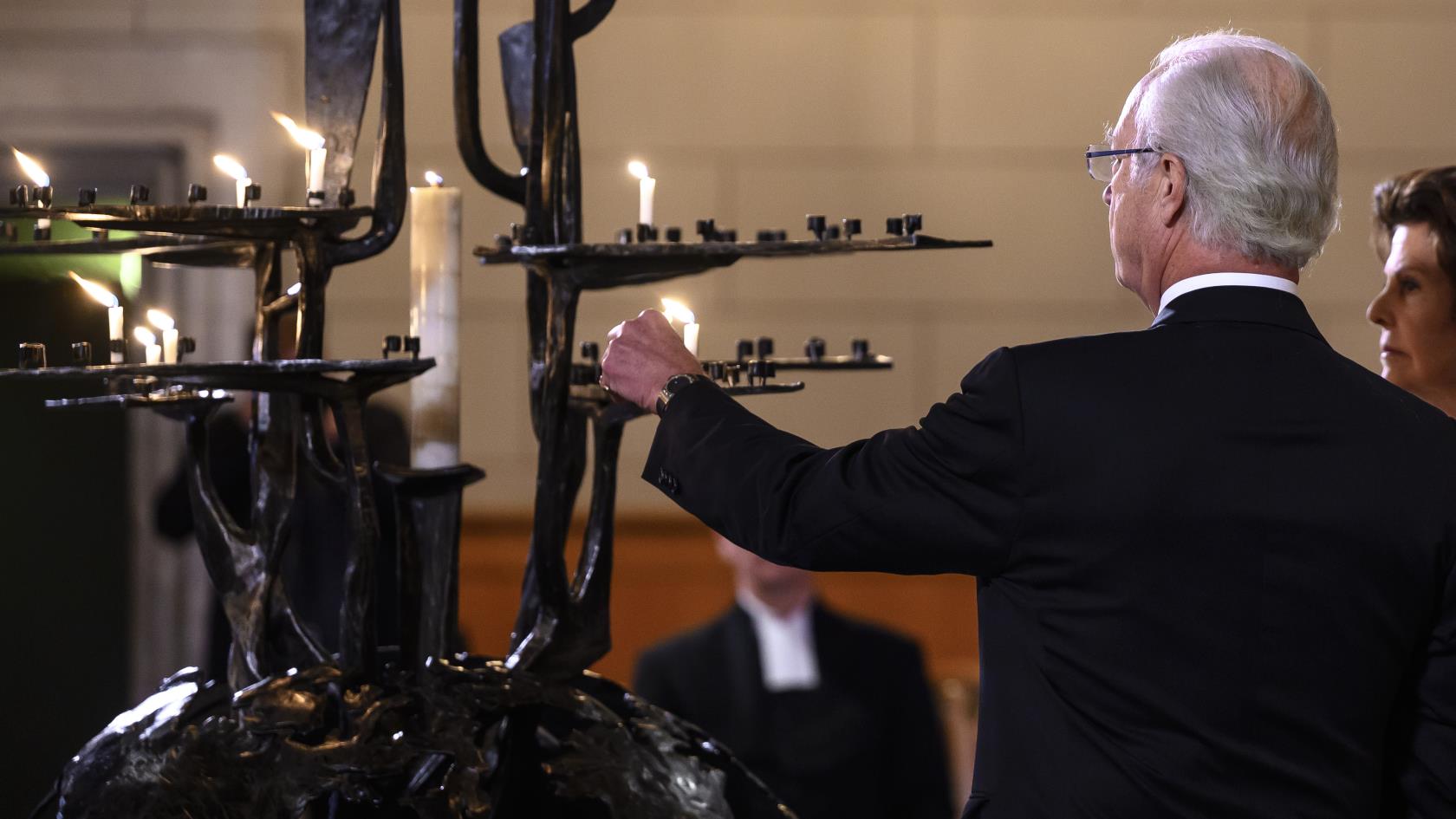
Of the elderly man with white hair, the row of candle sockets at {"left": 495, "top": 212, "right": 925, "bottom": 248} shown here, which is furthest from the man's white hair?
the row of candle sockets at {"left": 495, "top": 212, "right": 925, "bottom": 248}

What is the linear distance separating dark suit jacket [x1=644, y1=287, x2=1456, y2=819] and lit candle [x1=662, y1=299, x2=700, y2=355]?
147mm

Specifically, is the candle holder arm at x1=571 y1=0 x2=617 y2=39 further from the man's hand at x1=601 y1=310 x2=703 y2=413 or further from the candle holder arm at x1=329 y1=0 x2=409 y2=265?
the man's hand at x1=601 y1=310 x2=703 y2=413

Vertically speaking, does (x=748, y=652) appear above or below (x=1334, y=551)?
below

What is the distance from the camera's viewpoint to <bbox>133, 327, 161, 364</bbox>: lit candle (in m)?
1.08

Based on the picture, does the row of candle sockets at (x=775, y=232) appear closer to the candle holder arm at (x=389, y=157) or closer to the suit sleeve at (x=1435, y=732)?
the candle holder arm at (x=389, y=157)

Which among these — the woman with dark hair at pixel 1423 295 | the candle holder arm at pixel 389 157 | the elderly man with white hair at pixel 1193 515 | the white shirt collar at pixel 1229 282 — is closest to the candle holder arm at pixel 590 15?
the candle holder arm at pixel 389 157

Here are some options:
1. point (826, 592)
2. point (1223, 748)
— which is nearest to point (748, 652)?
point (826, 592)

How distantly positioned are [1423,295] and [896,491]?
0.87 meters

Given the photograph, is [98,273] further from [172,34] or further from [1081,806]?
[1081,806]

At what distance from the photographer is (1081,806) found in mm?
970

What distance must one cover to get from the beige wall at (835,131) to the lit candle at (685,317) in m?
2.07

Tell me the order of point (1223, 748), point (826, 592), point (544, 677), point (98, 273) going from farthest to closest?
point (826, 592), point (98, 273), point (544, 677), point (1223, 748)

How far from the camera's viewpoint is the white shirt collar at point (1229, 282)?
101cm

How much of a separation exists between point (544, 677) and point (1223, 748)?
0.46 meters
